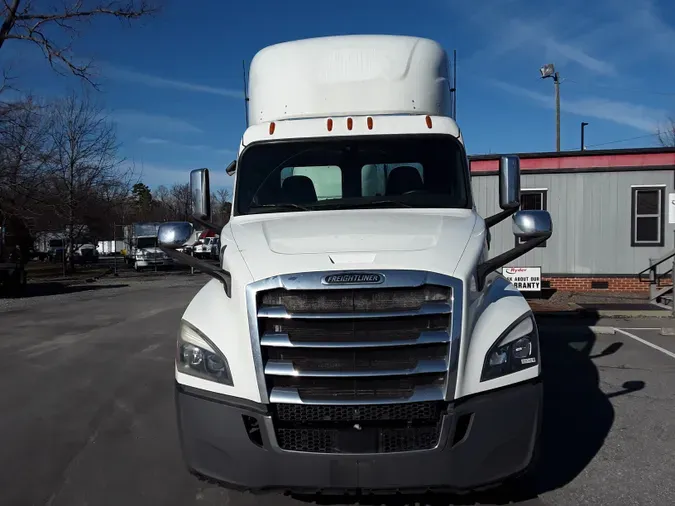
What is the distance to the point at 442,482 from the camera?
120 inches

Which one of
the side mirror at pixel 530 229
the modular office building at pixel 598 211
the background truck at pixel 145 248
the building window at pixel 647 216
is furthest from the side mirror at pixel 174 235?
the background truck at pixel 145 248

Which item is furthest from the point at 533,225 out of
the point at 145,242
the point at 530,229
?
the point at 145,242

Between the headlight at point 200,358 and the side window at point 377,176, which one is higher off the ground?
the side window at point 377,176

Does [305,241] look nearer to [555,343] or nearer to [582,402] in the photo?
[582,402]

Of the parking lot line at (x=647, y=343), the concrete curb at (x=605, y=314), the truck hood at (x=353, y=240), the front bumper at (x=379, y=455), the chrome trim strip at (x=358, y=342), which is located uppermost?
the truck hood at (x=353, y=240)

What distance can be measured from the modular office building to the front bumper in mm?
12605

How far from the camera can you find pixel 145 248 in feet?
111

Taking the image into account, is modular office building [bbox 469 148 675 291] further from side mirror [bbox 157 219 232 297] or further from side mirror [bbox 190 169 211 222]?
side mirror [bbox 157 219 232 297]

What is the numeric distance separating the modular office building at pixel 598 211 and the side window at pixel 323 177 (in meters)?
10.9

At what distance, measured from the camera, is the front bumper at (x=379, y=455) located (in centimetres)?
303

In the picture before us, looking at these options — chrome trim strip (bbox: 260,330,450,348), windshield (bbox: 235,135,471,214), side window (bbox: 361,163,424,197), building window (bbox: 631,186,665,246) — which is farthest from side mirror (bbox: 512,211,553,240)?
building window (bbox: 631,186,665,246)

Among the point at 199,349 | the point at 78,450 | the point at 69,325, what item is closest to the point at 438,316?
the point at 199,349

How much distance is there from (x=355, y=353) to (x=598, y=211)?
13.9 m

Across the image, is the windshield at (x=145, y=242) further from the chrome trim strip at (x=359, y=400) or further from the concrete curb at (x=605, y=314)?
the chrome trim strip at (x=359, y=400)
